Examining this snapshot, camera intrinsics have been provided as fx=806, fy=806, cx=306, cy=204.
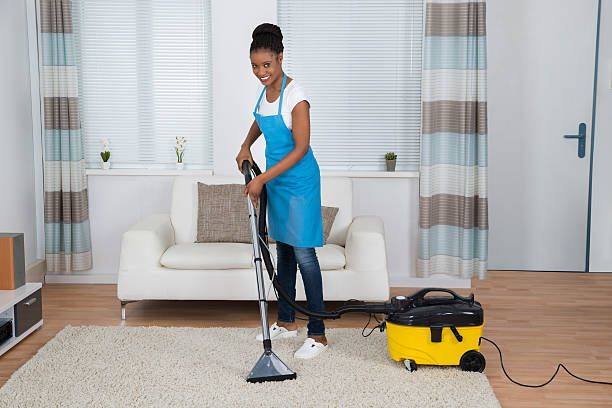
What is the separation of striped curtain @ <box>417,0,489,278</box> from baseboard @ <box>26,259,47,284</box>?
2.35 meters

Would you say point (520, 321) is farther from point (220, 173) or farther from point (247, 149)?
point (220, 173)

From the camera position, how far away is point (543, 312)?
4477 mm

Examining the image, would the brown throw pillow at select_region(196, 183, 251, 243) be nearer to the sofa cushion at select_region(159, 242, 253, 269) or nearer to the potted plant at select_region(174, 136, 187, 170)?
the sofa cushion at select_region(159, 242, 253, 269)

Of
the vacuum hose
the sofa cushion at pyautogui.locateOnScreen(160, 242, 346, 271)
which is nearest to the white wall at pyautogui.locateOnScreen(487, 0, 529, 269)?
the sofa cushion at pyautogui.locateOnScreen(160, 242, 346, 271)

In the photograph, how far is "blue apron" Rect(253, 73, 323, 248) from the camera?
349 cm

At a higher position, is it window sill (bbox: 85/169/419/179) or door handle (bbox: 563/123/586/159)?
door handle (bbox: 563/123/586/159)

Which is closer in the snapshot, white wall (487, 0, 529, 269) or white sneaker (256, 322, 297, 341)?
white sneaker (256, 322, 297, 341)

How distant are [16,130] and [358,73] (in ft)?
6.95

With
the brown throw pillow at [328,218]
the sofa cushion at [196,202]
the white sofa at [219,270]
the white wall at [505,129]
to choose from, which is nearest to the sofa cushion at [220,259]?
the white sofa at [219,270]

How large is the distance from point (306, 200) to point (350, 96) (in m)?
1.75

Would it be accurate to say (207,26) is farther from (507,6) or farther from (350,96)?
(507,6)

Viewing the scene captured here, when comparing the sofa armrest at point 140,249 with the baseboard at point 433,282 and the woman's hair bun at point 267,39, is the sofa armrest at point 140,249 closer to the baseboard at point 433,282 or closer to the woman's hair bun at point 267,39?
the woman's hair bun at point 267,39

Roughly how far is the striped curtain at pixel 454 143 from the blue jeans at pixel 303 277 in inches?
52.5

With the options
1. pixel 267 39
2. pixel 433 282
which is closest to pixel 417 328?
pixel 267 39
